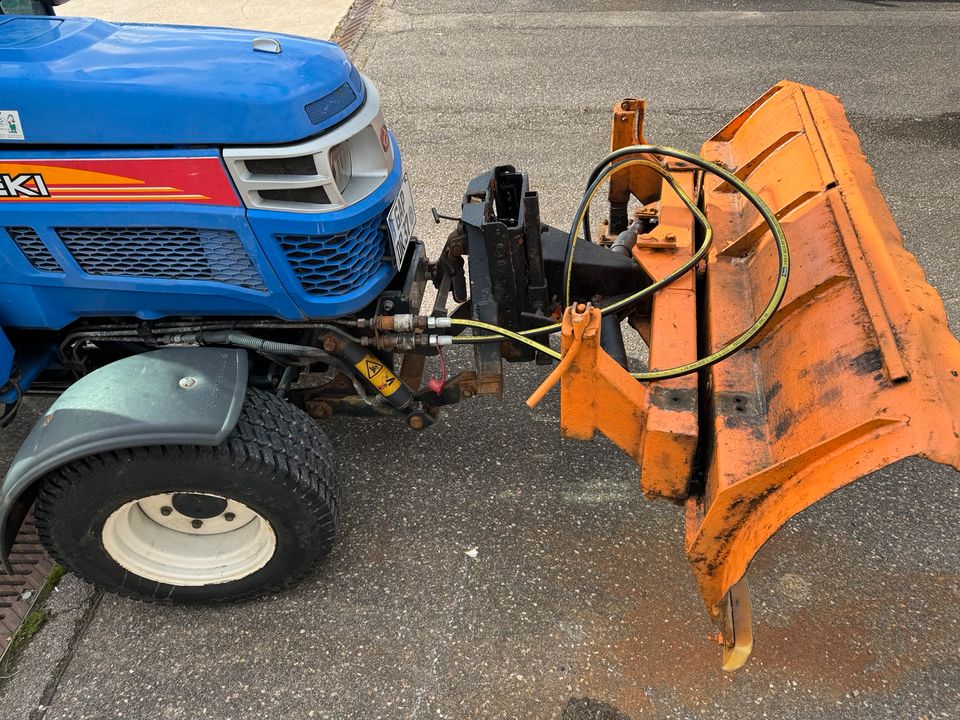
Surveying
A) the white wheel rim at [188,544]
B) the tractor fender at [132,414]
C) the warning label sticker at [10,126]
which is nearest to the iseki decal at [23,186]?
the warning label sticker at [10,126]

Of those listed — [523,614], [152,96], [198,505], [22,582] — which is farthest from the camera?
[22,582]

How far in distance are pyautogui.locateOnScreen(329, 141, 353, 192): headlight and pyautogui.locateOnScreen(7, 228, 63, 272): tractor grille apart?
0.85 m

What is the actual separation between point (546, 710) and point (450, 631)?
15.3 inches

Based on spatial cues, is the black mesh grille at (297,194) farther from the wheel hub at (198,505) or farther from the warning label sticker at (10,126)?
the wheel hub at (198,505)

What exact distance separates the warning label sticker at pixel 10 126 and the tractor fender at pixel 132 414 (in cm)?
65

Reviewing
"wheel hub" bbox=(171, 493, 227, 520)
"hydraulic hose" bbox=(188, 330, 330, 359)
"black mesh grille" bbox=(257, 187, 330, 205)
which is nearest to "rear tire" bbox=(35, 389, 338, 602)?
"wheel hub" bbox=(171, 493, 227, 520)

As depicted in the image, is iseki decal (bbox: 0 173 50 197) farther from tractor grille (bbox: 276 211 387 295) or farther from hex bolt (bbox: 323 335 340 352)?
hex bolt (bbox: 323 335 340 352)

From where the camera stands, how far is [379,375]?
2.52 m

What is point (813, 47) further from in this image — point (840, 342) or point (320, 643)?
point (320, 643)

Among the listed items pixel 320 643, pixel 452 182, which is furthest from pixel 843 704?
pixel 452 182

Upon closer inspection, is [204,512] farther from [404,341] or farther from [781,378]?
[781,378]

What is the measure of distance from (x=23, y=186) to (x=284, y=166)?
0.70 m

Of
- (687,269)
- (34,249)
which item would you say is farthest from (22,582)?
(687,269)

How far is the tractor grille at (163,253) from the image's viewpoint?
2154 millimetres
